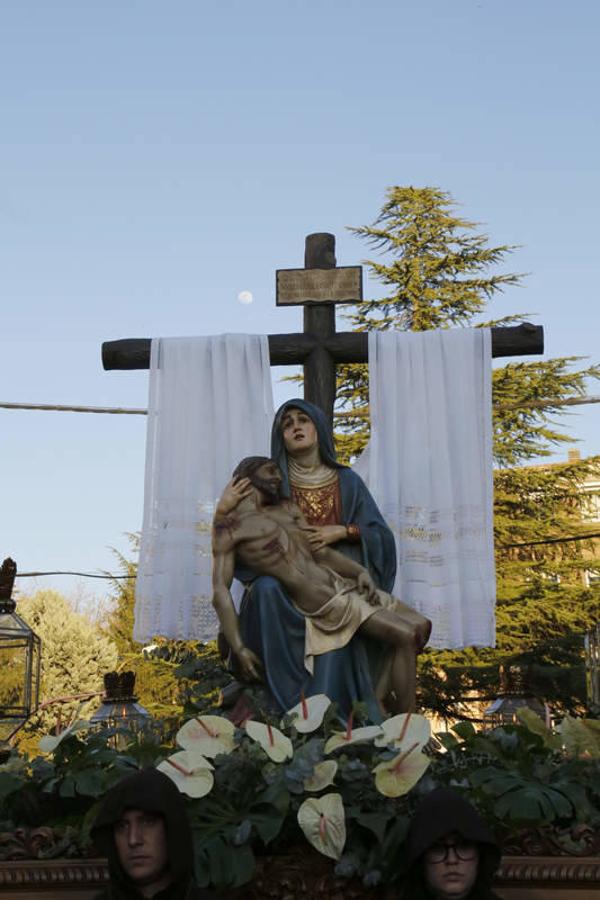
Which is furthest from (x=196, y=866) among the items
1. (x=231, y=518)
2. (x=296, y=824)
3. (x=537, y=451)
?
(x=537, y=451)

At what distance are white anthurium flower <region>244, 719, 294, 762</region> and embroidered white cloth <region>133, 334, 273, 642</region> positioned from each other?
3.34m

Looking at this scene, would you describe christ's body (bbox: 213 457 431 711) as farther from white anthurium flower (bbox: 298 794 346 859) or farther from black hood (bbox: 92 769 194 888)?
black hood (bbox: 92 769 194 888)

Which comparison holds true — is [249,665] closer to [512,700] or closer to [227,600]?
[227,600]

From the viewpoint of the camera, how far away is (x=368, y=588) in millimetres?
7332

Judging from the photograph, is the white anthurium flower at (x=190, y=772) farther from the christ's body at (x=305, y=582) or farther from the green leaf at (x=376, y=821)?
the christ's body at (x=305, y=582)

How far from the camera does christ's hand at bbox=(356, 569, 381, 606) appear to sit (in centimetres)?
730

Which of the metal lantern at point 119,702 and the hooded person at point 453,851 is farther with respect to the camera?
the metal lantern at point 119,702

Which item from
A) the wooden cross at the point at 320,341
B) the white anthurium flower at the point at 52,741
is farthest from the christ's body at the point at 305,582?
the wooden cross at the point at 320,341

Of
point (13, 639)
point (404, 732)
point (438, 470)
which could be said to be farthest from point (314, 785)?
point (438, 470)

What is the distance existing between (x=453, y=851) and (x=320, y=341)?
17.4 ft

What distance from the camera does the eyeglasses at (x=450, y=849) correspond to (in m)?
4.31

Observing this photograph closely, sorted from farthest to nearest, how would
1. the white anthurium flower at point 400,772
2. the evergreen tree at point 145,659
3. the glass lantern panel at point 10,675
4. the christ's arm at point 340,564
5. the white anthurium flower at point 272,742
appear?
1. the evergreen tree at point 145,659
2. the glass lantern panel at point 10,675
3. the christ's arm at point 340,564
4. the white anthurium flower at point 272,742
5. the white anthurium flower at point 400,772

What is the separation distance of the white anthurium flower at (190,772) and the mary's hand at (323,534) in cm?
237

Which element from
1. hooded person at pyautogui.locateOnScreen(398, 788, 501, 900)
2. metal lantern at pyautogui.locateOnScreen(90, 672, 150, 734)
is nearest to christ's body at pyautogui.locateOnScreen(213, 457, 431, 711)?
metal lantern at pyautogui.locateOnScreen(90, 672, 150, 734)
